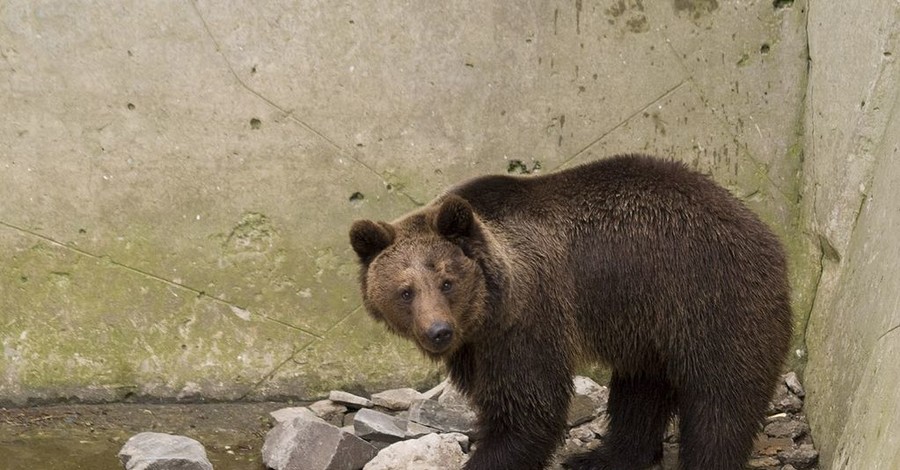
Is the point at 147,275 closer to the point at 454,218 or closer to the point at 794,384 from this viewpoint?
the point at 454,218

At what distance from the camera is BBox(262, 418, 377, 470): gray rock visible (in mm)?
7105

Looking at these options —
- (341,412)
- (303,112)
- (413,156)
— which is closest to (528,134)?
(413,156)

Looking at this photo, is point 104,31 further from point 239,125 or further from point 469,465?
point 469,465

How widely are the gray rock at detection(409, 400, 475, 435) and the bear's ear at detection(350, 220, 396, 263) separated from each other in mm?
1506

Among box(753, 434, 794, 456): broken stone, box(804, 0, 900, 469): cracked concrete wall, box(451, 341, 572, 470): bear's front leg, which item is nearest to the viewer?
box(804, 0, 900, 469): cracked concrete wall

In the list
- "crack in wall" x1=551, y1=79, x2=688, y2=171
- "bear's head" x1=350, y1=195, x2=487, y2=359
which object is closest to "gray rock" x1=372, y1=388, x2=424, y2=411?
"bear's head" x1=350, y1=195, x2=487, y2=359

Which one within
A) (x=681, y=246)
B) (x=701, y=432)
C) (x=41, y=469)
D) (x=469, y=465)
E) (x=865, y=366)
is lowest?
(x=41, y=469)

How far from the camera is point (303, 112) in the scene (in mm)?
8094

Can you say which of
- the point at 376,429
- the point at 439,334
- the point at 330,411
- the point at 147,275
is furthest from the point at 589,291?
the point at 147,275

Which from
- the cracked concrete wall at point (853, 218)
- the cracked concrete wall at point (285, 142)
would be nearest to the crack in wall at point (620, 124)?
the cracked concrete wall at point (285, 142)

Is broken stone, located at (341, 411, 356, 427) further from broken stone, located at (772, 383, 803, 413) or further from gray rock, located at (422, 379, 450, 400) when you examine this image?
broken stone, located at (772, 383, 803, 413)

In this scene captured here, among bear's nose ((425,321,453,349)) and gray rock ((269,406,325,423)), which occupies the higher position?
bear's nose ((425,321,453,349))

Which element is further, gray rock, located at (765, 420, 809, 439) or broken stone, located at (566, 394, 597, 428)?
broken stone, located at (566, 394, 597, 428)

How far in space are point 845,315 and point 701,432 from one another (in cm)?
138
